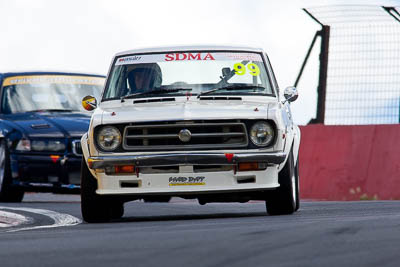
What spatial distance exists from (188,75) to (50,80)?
5629 millimetres

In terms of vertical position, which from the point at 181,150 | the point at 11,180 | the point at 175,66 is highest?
the point at 175,66

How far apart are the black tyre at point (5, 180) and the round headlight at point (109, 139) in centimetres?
538

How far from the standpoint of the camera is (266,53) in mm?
11742

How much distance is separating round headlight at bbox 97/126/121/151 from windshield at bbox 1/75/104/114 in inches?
233

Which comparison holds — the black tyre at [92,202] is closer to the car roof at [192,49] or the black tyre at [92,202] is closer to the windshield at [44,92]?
the car roof at [192,49]

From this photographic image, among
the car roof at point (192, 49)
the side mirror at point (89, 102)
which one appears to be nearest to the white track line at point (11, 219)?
the side mirror at point (89, 102)

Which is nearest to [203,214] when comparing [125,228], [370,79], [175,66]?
[175,66]

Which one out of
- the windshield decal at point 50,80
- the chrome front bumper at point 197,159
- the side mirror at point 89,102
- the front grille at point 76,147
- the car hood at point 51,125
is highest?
the side mirror at point 89,102

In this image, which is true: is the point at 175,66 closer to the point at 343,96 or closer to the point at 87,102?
the point at 87,102

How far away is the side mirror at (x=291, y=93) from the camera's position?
1106cm

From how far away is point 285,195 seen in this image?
1020 cm

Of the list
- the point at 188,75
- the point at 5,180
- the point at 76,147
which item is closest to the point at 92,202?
the point at 188,75

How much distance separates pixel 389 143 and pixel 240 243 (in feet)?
28.3

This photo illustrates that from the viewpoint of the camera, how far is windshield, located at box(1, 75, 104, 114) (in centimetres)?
1592
